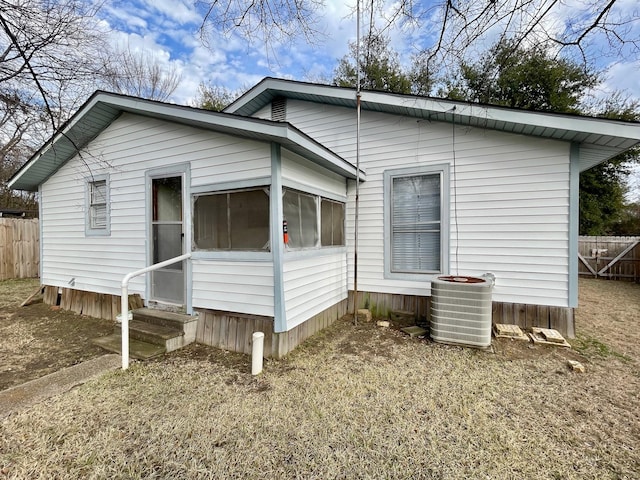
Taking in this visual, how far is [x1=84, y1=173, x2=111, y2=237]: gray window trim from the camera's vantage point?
18.6ft

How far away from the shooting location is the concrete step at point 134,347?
13.0ft

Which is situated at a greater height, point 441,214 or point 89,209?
point 89,209

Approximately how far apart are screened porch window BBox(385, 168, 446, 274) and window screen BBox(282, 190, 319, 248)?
1.58m

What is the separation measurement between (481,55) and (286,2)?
225cm

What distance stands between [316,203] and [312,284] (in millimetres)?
1259

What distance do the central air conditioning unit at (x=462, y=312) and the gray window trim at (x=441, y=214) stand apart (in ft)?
2.67

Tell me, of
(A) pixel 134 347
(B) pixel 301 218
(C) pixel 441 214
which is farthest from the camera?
(C) pixel 441 214

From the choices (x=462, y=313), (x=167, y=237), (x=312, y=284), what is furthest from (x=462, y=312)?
(x=167, y=237)

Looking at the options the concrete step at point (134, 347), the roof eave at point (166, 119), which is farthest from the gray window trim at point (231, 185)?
the concrete step at point (134, 347)

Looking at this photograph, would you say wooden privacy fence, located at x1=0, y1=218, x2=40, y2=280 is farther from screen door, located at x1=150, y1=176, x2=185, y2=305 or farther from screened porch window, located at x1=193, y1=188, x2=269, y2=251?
screened porch window, located at x1=193, y1=188, x2=269, y2=251

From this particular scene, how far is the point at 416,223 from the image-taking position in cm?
548

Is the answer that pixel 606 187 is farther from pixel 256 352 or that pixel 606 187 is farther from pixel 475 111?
A: pixel 256 352

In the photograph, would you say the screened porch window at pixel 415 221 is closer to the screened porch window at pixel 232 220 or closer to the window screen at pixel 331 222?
the window screen at pixel 331 222

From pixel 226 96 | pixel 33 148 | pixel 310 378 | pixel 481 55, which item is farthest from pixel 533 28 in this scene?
pixel 226 96
